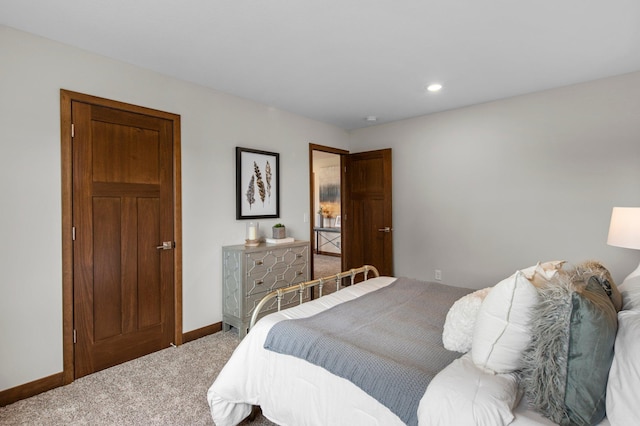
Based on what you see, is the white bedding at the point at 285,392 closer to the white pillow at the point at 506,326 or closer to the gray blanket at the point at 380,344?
the gray blanket at the point at 380,344

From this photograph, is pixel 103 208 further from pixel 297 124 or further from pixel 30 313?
pixel 297 124

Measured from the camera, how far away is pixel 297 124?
4.30m

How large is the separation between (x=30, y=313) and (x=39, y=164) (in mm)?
1066

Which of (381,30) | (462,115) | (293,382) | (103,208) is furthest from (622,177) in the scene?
(103,208)

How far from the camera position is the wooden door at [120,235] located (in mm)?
2494

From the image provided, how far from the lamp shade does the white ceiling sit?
1284 millimetres

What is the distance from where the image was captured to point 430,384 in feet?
4.01

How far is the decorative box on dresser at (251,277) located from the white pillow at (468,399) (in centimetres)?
229

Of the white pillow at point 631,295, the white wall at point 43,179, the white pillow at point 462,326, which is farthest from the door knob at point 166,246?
the white pillow at point 631,295

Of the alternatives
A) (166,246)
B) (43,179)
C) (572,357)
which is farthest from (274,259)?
(572,357)

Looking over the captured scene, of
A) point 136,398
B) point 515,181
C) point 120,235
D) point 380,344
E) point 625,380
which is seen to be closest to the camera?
point 625,380

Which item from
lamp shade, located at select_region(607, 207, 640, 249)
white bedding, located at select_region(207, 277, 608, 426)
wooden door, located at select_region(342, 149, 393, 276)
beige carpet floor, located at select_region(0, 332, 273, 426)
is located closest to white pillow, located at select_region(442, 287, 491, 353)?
white bedding, located at select_region(207, 277, 608, 426)

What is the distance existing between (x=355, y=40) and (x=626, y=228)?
2446 millimetres

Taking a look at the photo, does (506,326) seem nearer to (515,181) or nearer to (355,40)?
(355,40)
